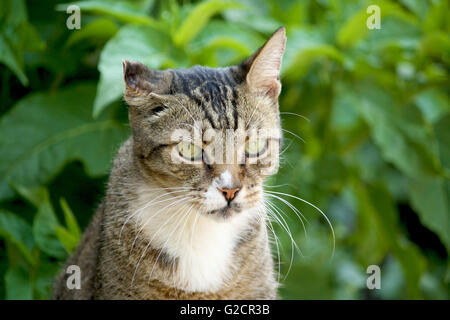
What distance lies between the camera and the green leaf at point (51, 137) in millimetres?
2078

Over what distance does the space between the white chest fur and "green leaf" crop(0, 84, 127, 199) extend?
0.56m

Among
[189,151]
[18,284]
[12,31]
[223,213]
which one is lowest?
[18,284]

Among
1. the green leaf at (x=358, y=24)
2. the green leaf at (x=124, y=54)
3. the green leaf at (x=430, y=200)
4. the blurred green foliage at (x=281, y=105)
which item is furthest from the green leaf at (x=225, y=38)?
the green leaf at (x=430, y=200)

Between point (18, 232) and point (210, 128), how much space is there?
960mm

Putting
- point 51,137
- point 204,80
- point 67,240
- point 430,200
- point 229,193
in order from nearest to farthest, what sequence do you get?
point 229,193 → point 204,80 → point 67,240 → point 51,137 → point 430,200

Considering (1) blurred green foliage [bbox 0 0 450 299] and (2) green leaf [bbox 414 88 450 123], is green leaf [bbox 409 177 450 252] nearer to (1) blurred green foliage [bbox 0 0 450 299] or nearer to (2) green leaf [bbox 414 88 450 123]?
(1) blurred green foliage [bbox 0 0 450 299]

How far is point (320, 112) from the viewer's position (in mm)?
2555

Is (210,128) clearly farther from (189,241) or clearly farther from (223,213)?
(189,241)

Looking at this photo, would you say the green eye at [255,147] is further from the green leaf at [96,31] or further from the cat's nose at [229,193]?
the green leaf at [96,31]

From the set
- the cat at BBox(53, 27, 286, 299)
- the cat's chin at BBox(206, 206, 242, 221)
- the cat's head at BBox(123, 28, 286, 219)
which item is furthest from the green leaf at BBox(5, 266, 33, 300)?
the cat's chin at BBox(206, 206, 242, 221)

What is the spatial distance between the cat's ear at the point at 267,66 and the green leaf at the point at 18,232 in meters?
0.96

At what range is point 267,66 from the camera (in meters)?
1.46

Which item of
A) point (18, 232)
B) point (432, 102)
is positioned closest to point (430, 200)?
point (432, 102)
